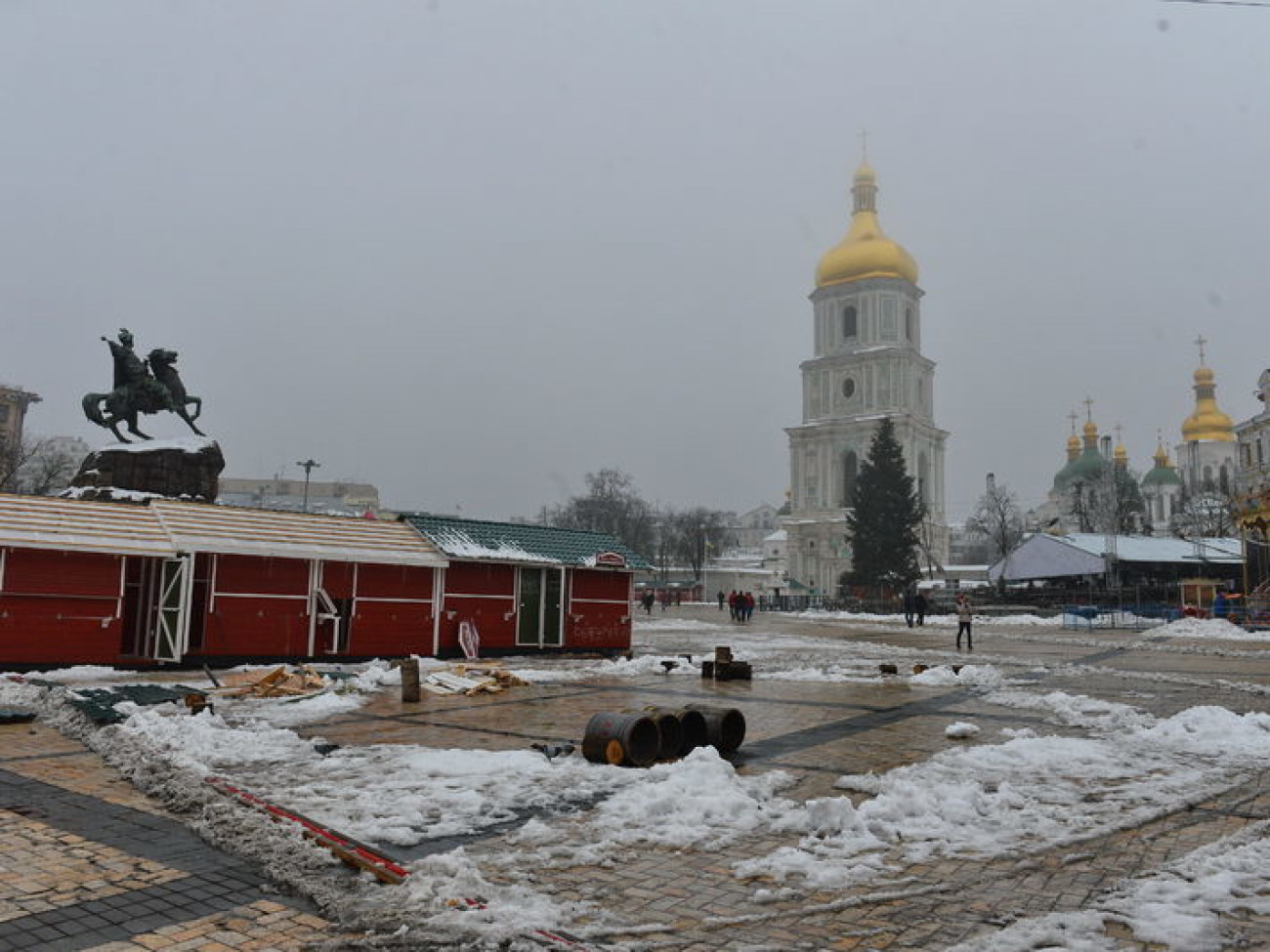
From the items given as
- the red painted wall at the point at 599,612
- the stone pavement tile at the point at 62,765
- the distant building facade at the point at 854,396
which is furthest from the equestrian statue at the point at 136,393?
the distant building facade at the point at 854,396

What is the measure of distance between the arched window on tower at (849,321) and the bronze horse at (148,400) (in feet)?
242

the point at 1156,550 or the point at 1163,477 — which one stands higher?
the point at 1163,477

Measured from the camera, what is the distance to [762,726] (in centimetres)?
1166

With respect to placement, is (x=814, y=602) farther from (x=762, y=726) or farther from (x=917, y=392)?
(x=762, y=726)

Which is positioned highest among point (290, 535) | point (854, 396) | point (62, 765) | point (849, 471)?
point (854, 396)

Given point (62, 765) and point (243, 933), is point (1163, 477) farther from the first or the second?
point (243, 933)

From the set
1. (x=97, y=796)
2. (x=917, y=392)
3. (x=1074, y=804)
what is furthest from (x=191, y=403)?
(x=917, y=392)

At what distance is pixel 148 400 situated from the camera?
78.1ft

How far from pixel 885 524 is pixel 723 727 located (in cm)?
5842

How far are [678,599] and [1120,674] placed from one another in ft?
223

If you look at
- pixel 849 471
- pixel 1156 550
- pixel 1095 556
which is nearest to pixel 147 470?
pixel 1095 556

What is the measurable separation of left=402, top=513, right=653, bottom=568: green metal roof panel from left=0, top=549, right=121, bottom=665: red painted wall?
6.81 metres

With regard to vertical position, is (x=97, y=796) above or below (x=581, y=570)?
below

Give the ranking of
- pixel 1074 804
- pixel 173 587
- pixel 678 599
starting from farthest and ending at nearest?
pixel 678 599, pixel 173 587, pixel 1074 804
